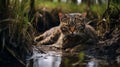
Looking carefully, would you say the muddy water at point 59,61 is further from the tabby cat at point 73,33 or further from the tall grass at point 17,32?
the tabby cat at point 73,33

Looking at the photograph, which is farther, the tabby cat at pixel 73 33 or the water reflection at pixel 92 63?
the tabby cat at pixel 73 33

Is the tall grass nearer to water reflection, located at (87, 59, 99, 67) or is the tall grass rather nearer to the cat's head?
water reflection, located at (87, 59, 99, 67)

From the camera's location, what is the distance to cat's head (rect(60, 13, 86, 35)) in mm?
6652

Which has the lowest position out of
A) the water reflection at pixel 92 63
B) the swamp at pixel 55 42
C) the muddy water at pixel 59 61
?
the water reflection at pixel 92 63

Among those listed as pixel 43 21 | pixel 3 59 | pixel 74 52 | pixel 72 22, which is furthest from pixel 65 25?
pixel 43 21

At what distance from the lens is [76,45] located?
22.1 feet

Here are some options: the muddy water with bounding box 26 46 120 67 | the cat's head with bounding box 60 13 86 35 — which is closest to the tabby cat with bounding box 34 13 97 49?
the cat's head with bounding box 60 13 86 35

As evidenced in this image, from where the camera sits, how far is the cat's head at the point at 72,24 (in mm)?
6652

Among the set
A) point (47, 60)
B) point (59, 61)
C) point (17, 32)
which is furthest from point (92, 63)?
point (17, 32)

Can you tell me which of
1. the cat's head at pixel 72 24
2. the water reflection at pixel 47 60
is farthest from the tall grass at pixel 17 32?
the cat's head at pixel 72 24

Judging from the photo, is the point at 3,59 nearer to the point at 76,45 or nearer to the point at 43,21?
the point at 76,45

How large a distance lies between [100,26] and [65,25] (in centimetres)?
86

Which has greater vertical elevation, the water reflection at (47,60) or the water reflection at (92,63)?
the water reflection at (47,60)

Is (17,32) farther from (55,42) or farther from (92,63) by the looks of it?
(55,42)
